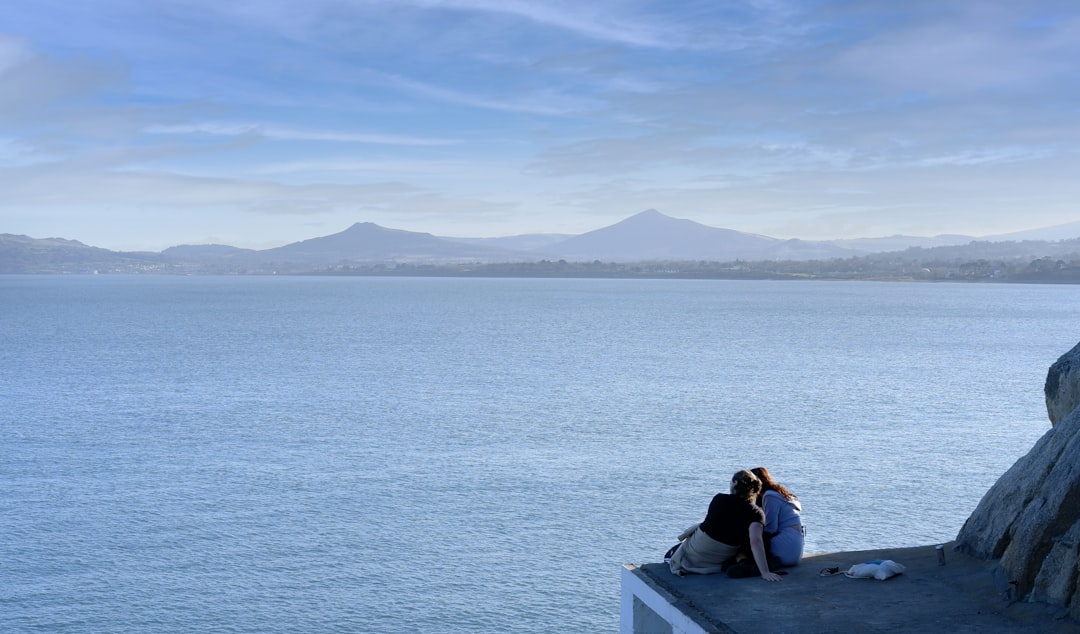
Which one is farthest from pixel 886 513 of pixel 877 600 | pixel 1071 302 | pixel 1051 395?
pixel 1071 302

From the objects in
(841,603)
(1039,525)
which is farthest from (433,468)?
(1039,525)

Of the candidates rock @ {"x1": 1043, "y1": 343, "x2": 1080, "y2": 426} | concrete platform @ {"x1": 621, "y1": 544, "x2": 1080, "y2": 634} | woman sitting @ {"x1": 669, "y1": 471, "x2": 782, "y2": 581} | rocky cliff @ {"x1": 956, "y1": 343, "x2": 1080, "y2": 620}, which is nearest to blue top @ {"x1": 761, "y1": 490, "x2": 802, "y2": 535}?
woman sitting @ {"x1": 669, "y1": 471, "x2": 782, "y2": 581}

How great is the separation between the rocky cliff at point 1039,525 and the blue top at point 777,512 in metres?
2.26

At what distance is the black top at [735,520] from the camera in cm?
1256

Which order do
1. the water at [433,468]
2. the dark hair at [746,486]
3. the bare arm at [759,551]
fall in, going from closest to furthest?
the bare arm at [759,551] → the dark hair at [746,486] → the water at [433,468]

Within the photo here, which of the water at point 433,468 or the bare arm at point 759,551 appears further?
the water at point 433,468

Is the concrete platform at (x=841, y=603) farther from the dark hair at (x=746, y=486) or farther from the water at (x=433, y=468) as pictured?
the water at (x=433, y=468)

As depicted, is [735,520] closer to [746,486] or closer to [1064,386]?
[746,486]

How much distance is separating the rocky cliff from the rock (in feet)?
5.87

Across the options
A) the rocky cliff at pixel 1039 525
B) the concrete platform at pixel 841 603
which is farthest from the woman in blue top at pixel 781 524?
the rocky cliff at pixel 1039 525

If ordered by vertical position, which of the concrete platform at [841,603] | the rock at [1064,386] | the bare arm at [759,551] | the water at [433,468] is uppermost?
the rock at [1064,386]

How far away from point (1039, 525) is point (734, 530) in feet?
10.7

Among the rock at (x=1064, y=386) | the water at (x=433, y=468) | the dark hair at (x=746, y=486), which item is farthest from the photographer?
the water at (x=433, y=468)

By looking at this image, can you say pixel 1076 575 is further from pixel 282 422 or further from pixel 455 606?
pixel 282 422
